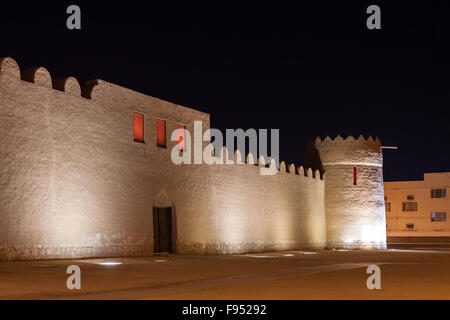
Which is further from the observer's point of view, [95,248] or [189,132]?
[189,132]

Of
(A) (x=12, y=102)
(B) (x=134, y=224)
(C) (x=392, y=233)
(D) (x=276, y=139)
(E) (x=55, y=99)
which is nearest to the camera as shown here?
(A) (x=12, y=102)

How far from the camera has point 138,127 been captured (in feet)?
70.7

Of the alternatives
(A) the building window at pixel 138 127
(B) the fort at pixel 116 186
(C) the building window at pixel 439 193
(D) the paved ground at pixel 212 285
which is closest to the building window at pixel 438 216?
(C) the building window at pixel 439 193

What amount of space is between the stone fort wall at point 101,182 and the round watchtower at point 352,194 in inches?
271

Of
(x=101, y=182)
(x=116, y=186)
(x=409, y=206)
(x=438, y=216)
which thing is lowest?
(x=438, y=216)

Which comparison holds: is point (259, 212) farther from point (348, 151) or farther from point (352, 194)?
point (348, 151)

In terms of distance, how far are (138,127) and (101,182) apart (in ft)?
9.69

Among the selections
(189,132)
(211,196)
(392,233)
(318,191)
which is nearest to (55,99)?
(189,132)

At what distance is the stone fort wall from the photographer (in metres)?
16.5

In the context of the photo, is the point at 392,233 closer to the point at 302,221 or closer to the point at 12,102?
the point at 302,221

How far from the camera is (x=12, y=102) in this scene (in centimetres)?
1656

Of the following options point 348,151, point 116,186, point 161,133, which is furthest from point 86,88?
point 348,151
